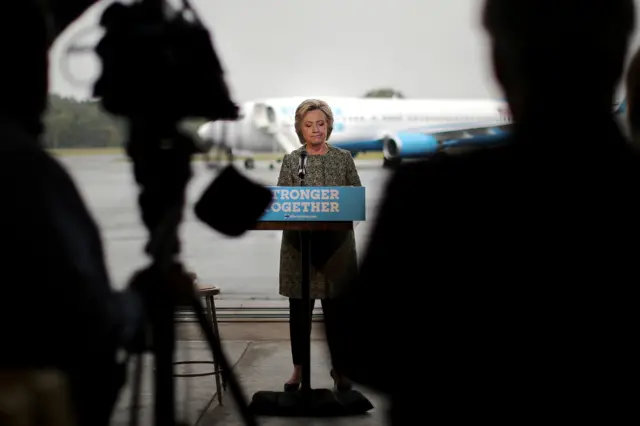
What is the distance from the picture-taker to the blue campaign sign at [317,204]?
320 cm

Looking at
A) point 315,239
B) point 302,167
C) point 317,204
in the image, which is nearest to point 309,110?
point 302,167

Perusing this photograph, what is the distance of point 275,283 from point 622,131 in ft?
18.7

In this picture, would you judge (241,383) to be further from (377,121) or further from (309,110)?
(377,121)

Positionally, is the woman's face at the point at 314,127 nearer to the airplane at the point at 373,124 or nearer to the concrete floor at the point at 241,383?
the airplane at the point at 373,124

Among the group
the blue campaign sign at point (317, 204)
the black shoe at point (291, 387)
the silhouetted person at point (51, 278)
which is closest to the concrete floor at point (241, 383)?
the black shoe at point (291, 387)

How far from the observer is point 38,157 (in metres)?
1.05

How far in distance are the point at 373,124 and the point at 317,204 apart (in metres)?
10.5

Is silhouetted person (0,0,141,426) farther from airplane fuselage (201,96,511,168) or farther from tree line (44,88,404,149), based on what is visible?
airplane fuselage (201,96,511,168)

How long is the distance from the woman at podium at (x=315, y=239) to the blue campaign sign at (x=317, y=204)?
0.52 meters

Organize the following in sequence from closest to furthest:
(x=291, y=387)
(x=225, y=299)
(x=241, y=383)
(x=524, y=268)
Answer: (x=524, y=268), (x=241, y=383), (x=291, y=387), (x=225, y=299)

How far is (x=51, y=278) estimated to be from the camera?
101 centimetres

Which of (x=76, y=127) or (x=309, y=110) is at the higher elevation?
(x=309, y=110)

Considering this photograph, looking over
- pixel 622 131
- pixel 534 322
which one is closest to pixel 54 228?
pixel 534 322

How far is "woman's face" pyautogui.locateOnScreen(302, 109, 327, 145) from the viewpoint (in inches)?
152
